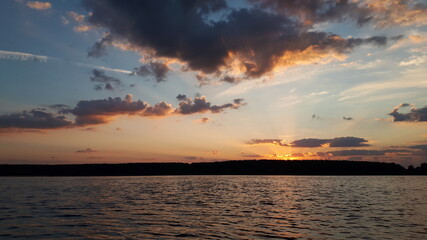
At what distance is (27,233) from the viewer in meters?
29.8

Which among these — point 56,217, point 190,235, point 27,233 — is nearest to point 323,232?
point 190,235

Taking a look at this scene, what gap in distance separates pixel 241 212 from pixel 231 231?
13838mm

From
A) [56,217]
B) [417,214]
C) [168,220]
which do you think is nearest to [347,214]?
[417,214]

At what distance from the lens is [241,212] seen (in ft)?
145

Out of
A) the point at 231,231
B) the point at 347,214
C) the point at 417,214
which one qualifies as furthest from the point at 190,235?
the point at 417,214

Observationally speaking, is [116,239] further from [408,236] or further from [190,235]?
[408,236]

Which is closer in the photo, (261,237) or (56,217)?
(261,237)

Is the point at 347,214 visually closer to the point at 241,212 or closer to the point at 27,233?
the point at 241,212

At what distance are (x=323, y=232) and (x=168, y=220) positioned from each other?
52.4 ft

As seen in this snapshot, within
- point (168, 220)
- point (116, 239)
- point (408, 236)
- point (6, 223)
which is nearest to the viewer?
point (116, 239)

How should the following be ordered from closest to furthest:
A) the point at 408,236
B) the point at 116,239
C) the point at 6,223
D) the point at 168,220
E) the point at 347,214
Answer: the point at 116,239 < the point at 408,236 < the point at 6,223 < the point at 168,220 < the point at 347,214

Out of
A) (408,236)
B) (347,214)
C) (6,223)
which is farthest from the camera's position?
(347,214)

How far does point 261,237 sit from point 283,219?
1147 centimetres

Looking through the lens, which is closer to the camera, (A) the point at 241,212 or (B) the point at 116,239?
(B) the point at 116,239
